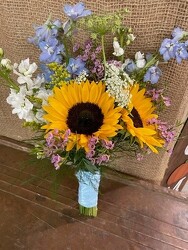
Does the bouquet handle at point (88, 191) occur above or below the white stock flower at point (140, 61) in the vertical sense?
below

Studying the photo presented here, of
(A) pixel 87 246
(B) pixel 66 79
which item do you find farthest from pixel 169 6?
(A) pixel 87 246

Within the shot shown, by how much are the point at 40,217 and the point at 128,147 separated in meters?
0.30

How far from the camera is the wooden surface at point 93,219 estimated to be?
0.72 m

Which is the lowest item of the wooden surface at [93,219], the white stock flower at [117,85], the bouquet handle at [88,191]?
the wooden surface at [93,219]

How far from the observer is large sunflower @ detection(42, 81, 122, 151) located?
53cm

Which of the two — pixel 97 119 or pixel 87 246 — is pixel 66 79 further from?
pixel 87 246

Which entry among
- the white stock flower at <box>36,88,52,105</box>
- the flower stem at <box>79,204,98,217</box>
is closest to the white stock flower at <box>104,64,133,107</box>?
the white stock flower at <box>36,88,52,105</box>

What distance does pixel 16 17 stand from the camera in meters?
0.71

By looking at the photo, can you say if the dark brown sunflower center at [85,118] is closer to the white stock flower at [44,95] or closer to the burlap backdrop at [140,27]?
the white stock flower at [44,95]

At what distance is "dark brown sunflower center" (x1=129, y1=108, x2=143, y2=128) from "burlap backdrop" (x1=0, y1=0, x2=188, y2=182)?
14 centimetres

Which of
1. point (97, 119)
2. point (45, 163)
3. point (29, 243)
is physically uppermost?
point (97, 119)

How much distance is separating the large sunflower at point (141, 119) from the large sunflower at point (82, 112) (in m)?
0.03

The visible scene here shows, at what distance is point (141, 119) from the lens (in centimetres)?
59

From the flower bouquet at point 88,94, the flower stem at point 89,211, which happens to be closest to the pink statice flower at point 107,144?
the flower bouquet at point 88,94
